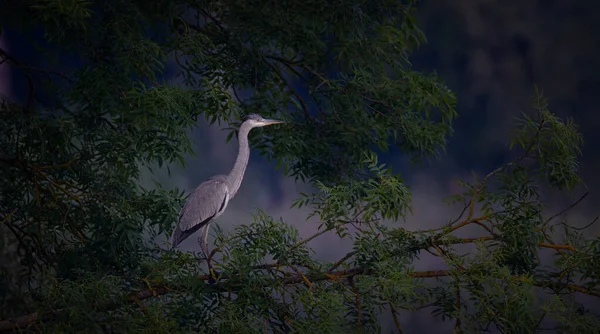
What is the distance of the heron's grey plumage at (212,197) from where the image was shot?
3219 mm

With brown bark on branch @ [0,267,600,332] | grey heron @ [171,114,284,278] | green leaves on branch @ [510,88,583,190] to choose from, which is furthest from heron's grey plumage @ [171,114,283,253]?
green leaves on branch @ [510,88,583,190]

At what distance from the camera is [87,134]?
10.8 feet

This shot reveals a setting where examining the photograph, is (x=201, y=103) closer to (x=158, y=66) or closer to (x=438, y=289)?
(x=158, y=66)

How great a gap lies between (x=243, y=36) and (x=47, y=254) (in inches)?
51.6

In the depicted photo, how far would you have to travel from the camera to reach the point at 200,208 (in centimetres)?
322

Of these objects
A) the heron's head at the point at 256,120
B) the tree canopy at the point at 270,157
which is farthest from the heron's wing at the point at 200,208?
the heron's head at the point at 256,120

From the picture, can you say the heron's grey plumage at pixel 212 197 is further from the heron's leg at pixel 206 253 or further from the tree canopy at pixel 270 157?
the tree canopy at pixel 270 157

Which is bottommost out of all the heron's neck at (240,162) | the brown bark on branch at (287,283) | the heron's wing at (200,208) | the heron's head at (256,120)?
the brown bark on branch at (287,283)

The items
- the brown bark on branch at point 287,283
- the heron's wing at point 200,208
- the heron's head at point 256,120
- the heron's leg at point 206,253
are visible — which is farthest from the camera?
the heron's head at point 256,120

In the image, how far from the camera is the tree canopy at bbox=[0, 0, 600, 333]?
8.97ft

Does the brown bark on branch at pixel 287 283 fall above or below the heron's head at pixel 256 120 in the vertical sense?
below

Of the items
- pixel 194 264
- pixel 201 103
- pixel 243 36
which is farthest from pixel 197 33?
pixel 194 264

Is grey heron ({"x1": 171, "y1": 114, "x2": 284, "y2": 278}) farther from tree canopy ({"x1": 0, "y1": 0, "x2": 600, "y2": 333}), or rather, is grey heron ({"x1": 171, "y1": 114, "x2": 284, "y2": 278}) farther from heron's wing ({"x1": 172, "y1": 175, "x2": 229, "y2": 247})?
tree canopy ({"x1": 0, "y1": 0, "x2": 600, "y2": 333})

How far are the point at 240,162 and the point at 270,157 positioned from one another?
0.26 metres
